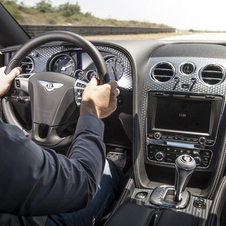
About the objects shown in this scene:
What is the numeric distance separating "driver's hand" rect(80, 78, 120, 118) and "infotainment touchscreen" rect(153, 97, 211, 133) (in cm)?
83

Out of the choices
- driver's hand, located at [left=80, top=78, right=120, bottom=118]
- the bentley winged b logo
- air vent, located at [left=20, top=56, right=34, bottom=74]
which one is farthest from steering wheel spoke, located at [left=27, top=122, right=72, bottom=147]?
air vent, located at [left=20, top=56, right=34, bottom=74]

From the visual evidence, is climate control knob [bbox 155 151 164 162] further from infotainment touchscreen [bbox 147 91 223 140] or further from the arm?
the arm

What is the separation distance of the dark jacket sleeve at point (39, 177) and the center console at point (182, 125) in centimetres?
114

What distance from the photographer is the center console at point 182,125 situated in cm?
189

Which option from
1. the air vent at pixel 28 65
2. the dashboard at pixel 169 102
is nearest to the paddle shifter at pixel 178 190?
the dashboard at pixel 169 102

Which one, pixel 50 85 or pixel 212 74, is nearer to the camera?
pixel 50 85

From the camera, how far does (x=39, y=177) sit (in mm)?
744

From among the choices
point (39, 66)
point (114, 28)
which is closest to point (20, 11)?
point (39, 66)

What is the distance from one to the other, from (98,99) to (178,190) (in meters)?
0.93

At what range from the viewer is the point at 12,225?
38.6 inches

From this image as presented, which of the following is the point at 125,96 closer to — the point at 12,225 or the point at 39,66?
the point at 39,66

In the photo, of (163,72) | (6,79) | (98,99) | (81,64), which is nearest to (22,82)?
(6,79)

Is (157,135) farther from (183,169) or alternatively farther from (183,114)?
(183,169)

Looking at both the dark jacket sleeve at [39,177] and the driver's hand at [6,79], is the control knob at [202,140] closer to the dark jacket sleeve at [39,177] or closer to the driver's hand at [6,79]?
the dark jacket sleeve at [39,177]
